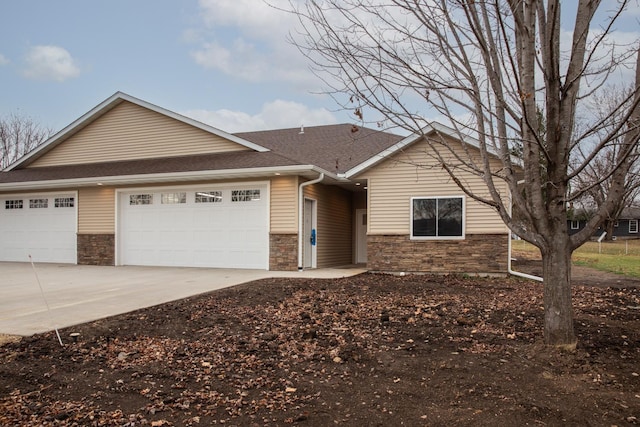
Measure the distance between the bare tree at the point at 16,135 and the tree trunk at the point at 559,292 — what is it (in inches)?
1482

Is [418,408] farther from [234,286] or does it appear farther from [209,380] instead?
[234,286]

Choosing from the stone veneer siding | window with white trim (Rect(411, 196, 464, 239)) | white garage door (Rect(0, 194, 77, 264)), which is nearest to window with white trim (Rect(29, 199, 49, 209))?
white garage door (Rect(0, 194, 77, 264))

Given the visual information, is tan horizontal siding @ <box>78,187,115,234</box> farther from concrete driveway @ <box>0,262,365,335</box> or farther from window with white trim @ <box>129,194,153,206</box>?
concrete driveway @ <box>0,262,365,335</box>

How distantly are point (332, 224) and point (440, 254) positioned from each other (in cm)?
405

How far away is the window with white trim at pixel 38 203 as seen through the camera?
50.5 feet

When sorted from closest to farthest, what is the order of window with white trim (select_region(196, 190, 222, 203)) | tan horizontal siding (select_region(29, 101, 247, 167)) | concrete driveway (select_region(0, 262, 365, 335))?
1. concrete driveway (select_region(0, 262, 365, 335))
2. window with white trim (select_region(196, 190, 222, 203))
3. tan horizontal siding (select_region(29, 101, 247, 167))

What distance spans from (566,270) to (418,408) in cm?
214

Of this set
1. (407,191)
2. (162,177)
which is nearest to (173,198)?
(162,177)

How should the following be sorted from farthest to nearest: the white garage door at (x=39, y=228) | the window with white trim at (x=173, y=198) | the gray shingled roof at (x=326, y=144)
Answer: the white garage door at (x=39, y=228) → the gray shingled roof at (x=326, y=144) → the window with white trim at (x=173, y=198)

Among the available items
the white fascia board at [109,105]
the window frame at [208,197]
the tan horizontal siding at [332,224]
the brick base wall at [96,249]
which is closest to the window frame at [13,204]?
the white fascia board at [109,105]

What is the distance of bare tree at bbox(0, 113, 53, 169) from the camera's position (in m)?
33.6

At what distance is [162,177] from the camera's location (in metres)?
12.8

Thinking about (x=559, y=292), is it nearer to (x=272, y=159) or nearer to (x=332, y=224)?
(x=272, y=159)

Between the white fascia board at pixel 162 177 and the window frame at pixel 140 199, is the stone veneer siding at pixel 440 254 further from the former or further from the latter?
the window frame at pixel 140 199
